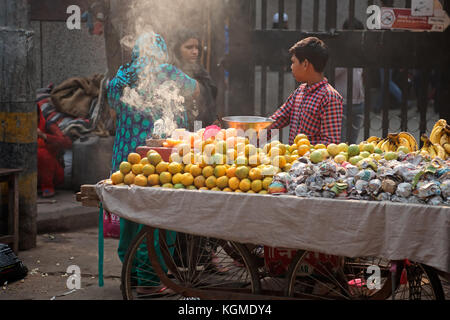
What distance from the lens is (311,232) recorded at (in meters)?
3.57

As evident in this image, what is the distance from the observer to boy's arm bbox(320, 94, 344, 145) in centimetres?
Answer: 475

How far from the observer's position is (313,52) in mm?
4789

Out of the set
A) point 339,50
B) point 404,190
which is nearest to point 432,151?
point 404,190

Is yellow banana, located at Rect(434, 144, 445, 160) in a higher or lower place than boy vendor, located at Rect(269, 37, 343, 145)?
lower

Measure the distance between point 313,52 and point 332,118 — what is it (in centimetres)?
55

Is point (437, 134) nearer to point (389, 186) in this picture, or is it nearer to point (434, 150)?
point (434, 150)

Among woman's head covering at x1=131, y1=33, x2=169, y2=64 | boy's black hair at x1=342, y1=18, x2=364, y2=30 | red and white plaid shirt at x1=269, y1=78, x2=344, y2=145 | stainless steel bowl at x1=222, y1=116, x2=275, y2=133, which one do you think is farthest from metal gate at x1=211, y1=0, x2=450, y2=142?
stainless steel bowl at x1=222, y1=116, x2=275, y2=133

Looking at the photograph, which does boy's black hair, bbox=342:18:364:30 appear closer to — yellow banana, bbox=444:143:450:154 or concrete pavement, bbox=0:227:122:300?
yellow banana, bbox=444:143:450:154

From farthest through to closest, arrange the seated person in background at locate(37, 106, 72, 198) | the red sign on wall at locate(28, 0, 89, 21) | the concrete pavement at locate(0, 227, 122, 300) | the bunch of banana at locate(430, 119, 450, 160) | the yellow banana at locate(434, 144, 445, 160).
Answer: the red sign on wall at locate(28, 0, 89, 21)
the seated person in background at locate(37, 106, 72, 198)
the concrete pavement at locate(0, 227, 122, 300)
the bunch of banana at locate(430, 119, 450, 160)
the yellow banana at locate(434, 144, 445, 160)

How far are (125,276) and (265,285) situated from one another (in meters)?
1.12
